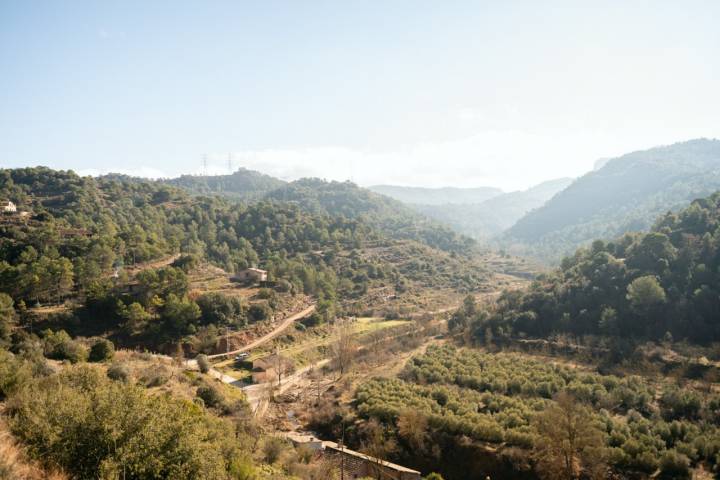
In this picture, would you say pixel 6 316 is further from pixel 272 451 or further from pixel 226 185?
pixel 226 185

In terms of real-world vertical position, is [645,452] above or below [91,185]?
below

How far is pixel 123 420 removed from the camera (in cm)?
1130

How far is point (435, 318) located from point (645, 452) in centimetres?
3700

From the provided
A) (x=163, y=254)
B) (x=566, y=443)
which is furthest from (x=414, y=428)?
(x=163, y=254)

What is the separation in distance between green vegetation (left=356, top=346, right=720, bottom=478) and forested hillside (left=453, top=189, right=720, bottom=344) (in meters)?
9.60

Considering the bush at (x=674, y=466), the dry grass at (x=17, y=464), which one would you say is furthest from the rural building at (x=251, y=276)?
the bush at (x=674, y=466)

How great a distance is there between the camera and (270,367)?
37.5 meters

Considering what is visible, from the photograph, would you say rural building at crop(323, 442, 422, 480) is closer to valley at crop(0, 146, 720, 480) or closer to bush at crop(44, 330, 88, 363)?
valley at crop(0, 146, 720, 480)

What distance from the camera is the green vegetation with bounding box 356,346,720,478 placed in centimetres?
2017

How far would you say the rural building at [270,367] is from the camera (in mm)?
35737

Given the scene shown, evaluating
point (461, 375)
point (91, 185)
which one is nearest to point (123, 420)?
point (461, 375)

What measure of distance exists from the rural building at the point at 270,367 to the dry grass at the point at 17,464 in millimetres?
25374

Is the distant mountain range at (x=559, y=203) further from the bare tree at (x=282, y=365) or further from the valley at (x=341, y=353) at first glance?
the bare tree at (x=282, y=365)

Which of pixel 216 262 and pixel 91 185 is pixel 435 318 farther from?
pixel 91 185
